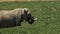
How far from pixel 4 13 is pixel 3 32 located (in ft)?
3.18

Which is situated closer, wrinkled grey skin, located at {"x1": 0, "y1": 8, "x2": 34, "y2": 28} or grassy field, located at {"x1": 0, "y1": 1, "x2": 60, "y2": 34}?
wrinkled grey skin, located at {"x1": 0, "y1": 8, "x2": 34, "y2": 28}

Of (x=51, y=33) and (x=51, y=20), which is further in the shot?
(x=51, y=20)

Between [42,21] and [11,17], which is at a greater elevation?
[11,17]

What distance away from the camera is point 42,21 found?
1189 cm

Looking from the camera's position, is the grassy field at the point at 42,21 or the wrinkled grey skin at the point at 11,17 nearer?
the wrinkled grey skin at the point at 11,17

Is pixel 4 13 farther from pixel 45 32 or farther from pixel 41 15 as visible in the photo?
pixel 41 15

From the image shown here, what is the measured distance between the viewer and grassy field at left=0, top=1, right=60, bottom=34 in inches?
396

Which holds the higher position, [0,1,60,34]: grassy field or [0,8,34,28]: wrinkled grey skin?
[0,8,34,28]: wrinkled grey skin

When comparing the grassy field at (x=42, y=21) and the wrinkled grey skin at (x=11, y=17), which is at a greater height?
the wrinkled grey skin at (x=11, y=17)

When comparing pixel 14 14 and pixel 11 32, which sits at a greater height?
pixel 14 14

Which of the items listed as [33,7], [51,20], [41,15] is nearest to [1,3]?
[33,7]

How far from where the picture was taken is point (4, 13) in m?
9.12

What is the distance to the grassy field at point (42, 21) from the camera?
10055mm

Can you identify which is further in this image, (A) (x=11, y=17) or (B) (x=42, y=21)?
(B) (x=42, y=21)
